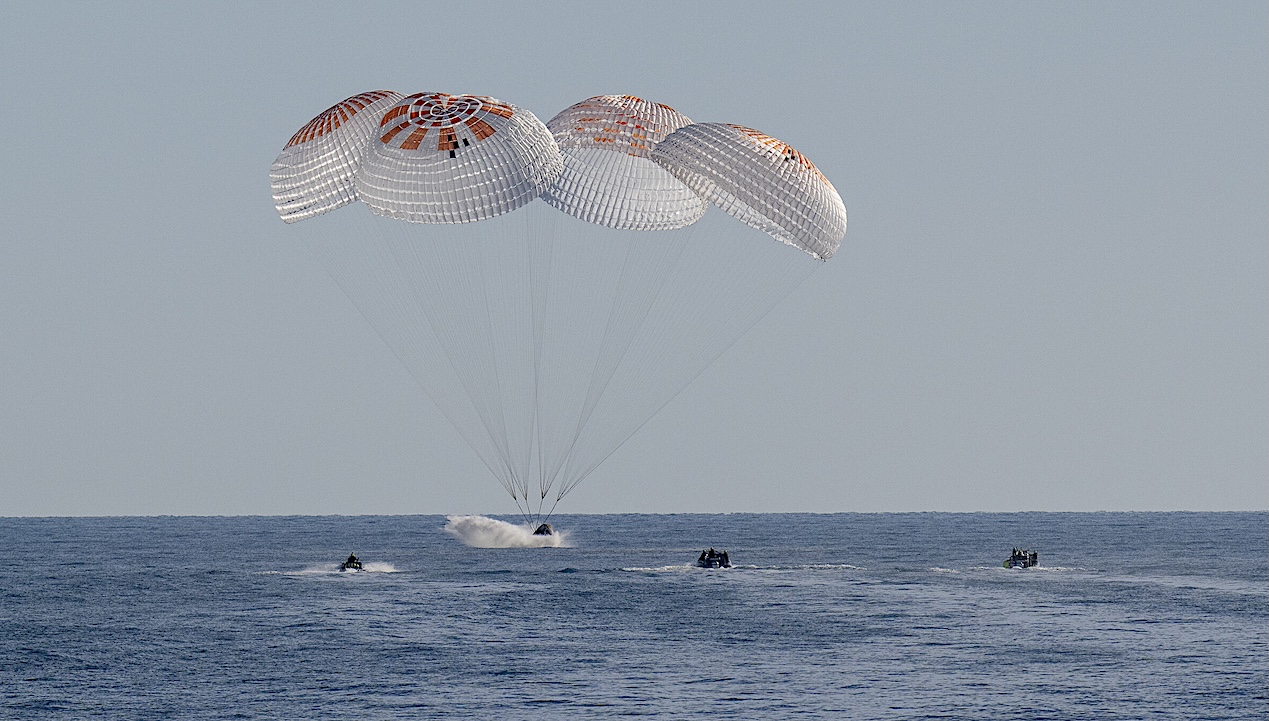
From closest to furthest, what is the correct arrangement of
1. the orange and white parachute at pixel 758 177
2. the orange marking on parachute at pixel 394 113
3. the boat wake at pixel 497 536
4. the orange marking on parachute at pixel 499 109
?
the orange and white parachute at pixel 758 177, the orange marking on parachute at pixel 499 109, the orange marking on parachute at pixel 394 113, the boat wake at pixel 497 536

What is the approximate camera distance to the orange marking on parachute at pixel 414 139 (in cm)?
3578

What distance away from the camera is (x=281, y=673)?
41.2 m

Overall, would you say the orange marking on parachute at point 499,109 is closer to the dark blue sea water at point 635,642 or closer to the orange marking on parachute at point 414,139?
the orange marking on parachute at point 414,139

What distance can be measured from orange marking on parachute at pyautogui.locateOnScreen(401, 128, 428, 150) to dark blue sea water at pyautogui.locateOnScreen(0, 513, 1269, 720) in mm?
13311

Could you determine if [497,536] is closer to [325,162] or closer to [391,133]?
[325,162]

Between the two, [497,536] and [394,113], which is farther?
[497,536]

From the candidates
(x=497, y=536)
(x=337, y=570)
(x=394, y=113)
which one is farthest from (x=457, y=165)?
(x=497, y=536)

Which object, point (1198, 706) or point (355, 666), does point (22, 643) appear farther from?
point (1198, 706)

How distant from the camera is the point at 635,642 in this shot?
47156 mm

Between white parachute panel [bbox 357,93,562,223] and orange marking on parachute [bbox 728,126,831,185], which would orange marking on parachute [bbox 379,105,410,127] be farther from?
orange marking on parachute [bbox 728,126,831,185]

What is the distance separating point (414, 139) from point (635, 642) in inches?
738

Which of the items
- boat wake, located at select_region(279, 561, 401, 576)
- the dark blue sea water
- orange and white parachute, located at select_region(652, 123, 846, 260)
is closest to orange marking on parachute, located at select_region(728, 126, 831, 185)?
orange and white parachute, located at select_region(652, 123, 846, 260)

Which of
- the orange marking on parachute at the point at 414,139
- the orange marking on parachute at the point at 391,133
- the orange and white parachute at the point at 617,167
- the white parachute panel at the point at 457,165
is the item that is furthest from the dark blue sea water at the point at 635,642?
the orange marking on parachute at the point at 391,133

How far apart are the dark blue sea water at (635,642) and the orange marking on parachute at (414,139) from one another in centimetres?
1331
